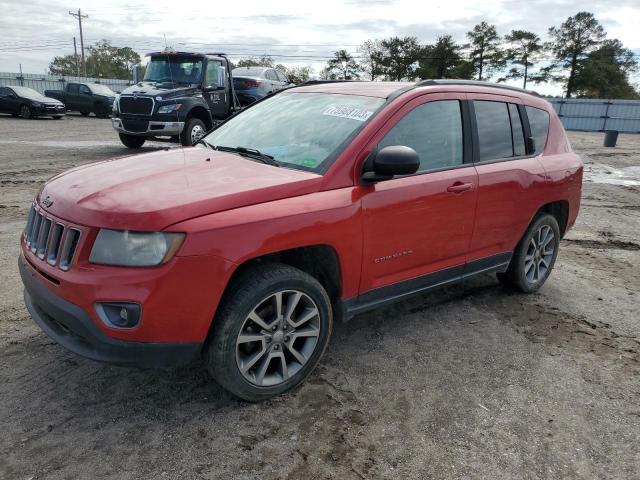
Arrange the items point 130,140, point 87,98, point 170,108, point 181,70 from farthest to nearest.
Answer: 1. point 87,98
2. point 130,140
3. point 181,70
4. point 170,108

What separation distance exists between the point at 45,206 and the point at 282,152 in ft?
4.69

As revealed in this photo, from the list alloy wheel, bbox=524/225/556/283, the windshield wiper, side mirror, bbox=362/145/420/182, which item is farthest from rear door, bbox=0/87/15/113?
side mirror, bbox=362/145/420/182

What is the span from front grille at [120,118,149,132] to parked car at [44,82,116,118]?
14.4 m

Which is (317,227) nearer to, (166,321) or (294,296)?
(294,296)

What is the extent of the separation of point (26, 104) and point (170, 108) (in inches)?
565

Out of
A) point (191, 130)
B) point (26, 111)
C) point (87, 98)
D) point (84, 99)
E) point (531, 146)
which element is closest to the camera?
point (531, 146)

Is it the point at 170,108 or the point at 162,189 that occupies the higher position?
the point at 162,189

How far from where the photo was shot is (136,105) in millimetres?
12125

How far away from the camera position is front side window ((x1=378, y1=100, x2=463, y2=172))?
3.43 m

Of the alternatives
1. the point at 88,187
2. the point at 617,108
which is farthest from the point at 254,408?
the point at 617,108

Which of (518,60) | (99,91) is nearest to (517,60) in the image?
(518,60)

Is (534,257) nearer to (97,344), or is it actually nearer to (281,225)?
(281,225)

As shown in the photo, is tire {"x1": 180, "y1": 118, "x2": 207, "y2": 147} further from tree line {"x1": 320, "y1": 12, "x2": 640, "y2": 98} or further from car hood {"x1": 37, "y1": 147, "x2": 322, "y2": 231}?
tree line {"x1": 320, "y1": 12, "x2": 640, "y2": 98}

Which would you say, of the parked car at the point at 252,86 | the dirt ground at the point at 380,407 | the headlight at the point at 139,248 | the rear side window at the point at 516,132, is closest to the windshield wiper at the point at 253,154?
the headlight at the point at 139,248
